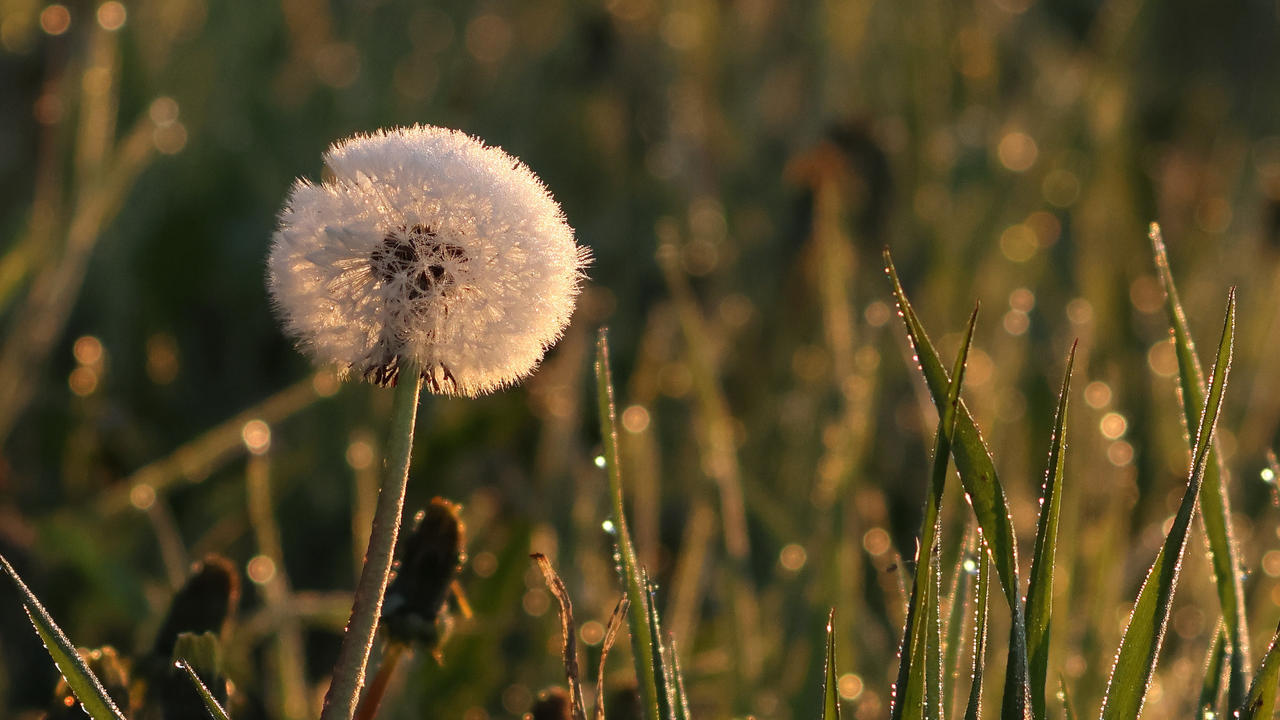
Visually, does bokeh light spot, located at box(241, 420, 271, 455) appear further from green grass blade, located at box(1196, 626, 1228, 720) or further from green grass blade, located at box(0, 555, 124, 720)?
green grass blade, located at box(1196, 626, 1228, 720)

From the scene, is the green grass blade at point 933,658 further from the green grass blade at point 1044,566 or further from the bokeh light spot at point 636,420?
the bokeh light spot at point 636,420

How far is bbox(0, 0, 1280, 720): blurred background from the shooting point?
1.39m

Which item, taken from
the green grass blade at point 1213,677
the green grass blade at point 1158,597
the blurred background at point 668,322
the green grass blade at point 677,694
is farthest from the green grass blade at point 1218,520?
the green grass blade at point 677,694

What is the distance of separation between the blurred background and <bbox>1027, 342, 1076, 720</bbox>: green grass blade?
0.26m

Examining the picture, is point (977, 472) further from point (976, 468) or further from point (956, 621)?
point (956, 621)

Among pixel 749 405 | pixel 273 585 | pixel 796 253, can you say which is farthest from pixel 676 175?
pixel 273 585

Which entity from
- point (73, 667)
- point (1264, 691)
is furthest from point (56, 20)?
point (1264, 691)

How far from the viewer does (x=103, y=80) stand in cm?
196

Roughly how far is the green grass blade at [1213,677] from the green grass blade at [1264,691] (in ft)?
0.35

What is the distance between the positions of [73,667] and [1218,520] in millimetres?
710

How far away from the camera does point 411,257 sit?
66 centimetres

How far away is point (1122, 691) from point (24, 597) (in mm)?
593

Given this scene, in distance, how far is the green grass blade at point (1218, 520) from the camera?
87 centimetres

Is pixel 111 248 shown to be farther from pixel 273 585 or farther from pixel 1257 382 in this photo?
pixel 1257 382
